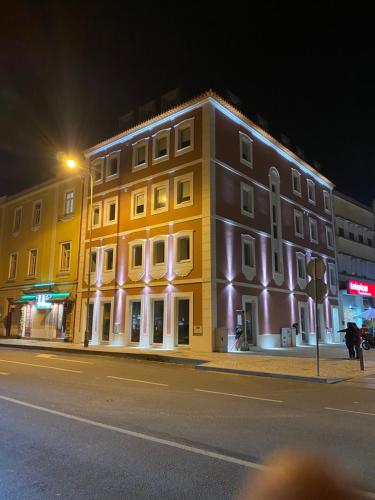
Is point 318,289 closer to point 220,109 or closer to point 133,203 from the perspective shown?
→ point 220,109

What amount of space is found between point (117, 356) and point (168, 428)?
1494 cm

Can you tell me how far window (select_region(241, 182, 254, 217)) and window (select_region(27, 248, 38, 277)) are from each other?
20164 millimetres

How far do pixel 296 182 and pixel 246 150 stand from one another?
7636 mm

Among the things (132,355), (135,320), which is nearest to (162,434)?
(132,355)

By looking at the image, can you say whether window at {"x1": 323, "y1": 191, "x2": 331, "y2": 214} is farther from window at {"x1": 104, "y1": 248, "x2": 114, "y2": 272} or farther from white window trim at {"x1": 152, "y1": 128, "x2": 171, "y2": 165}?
window at {"x1": 104, "y1": 248, "x2": 114, "y2": 272}

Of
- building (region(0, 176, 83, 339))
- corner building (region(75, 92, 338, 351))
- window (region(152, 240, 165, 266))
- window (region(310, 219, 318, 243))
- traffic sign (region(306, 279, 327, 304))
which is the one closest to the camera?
traffic sign (region(306, 279, 327, 304))

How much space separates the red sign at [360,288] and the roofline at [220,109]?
1214 centimetres

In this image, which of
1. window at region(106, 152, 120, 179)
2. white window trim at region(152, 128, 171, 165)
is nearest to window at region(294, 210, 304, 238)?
white window trim at region(152, 128, 171, 165)

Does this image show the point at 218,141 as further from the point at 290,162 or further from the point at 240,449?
the point at 240,449

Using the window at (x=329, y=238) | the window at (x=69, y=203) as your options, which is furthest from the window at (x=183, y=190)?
the window at (x=329, y=238)

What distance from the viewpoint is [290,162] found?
33.6 meters

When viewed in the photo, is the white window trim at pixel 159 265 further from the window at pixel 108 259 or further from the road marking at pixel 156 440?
the road marking at pixel 156 440

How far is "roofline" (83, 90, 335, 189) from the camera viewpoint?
83.9ft

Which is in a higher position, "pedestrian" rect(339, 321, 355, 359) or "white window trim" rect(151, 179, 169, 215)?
"white window trim" rect(151, 179, 169, 215)
